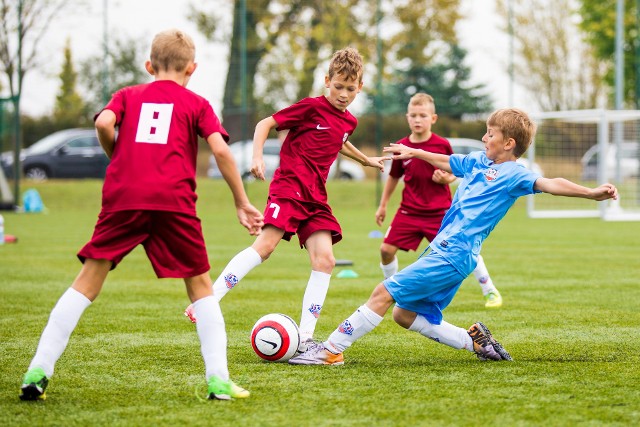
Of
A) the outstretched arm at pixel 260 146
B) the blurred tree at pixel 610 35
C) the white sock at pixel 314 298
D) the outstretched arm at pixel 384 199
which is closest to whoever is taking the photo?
the outstretched arm at pixel 260 146

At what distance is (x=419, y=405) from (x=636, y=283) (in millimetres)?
5489

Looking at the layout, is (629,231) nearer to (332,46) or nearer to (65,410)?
(332,46)

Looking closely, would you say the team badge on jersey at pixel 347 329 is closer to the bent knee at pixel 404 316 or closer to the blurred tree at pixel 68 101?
the bent knee at pixel 404 316

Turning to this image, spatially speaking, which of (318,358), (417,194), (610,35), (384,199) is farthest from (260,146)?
(610,35)

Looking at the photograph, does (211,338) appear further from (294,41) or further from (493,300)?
(294,41)

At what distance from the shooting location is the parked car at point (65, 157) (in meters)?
25.2

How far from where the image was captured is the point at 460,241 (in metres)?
4.98

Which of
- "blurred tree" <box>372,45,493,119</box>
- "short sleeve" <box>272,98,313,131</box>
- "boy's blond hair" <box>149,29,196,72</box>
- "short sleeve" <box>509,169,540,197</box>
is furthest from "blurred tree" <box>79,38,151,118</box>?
"boy's blond hair" <box>149,29,196,72</box>

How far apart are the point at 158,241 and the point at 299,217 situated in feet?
5.69

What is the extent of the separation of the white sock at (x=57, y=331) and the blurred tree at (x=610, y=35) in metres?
22.6

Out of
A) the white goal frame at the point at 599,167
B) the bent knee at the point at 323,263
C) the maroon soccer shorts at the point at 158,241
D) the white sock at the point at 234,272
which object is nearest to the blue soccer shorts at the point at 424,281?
the bent knee at the point at 323,263

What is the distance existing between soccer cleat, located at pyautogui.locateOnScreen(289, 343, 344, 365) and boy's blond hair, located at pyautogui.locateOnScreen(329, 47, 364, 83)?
1698mm

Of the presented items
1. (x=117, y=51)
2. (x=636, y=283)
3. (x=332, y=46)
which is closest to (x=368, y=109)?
(x=332, y=46)

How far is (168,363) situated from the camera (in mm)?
5055
